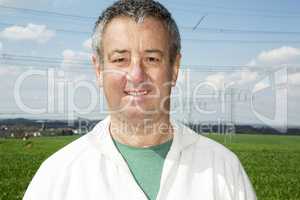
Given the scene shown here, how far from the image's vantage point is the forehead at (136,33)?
300 cm

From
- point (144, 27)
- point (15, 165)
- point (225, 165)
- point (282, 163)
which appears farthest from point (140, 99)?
point (282, 163)

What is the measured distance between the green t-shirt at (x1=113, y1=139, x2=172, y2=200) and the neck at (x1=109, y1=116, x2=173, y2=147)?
0.07 metres

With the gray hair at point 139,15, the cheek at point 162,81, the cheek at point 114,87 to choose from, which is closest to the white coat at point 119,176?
the cheek at point 114,87

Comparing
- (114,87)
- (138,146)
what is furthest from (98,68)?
(138,146)

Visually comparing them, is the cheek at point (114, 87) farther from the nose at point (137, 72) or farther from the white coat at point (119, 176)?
the white coat at point (119, 176)

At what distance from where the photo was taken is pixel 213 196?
296 centimetres

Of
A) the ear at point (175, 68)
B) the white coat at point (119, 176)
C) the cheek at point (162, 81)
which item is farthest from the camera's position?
the ear at point (175, 68)

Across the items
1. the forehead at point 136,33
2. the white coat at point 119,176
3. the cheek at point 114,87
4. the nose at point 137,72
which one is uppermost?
the forehead at point 136,33

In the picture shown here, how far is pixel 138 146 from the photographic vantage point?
313 cm

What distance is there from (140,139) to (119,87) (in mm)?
335

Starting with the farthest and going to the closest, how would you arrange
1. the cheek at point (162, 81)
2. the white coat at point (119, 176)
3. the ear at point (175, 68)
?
1. the ear at point (175, 68)
2. the cheek at point (162, 81)
3. the white coat at point (119, 176)

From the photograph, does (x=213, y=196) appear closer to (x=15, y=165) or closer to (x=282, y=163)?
(x=15, y=165)

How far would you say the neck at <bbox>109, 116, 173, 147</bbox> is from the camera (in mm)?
3127

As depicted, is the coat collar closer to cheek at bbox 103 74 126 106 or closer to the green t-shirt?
the green t-shirt
